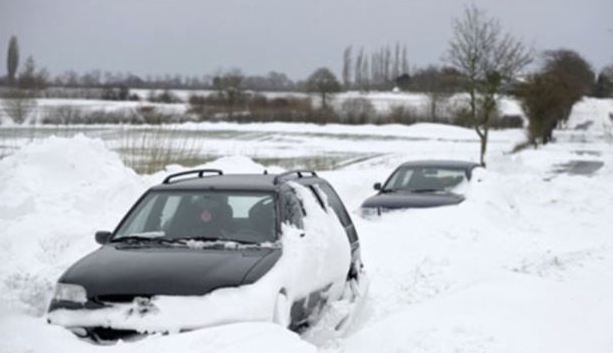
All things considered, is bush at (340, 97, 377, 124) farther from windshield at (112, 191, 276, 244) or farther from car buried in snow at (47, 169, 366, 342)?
windshield at (112, 191, 276, 244)

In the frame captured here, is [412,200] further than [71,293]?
Yes

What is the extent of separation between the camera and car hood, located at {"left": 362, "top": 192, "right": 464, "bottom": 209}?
13836 millimetres

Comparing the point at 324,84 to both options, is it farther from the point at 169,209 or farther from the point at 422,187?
the point at 169,209

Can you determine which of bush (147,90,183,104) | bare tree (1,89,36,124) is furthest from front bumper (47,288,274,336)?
bush (147,90,183,104)

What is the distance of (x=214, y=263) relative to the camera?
6.02 meters

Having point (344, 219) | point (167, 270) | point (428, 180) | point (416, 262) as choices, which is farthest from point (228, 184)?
point (428, 180)

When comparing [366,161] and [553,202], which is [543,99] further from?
[553,202]

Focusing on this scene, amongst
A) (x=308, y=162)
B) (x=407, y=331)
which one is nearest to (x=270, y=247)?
(x=407, y=331)

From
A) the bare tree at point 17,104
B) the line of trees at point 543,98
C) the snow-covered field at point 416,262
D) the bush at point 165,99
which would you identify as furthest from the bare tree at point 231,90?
the snow-covered field at point 416,262

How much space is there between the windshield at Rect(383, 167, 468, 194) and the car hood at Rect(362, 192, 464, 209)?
0.38 m

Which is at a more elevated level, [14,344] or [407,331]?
[14,344]

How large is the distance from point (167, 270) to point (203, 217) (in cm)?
121

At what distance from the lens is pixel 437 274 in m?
10.3

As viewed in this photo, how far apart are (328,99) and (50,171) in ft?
260
